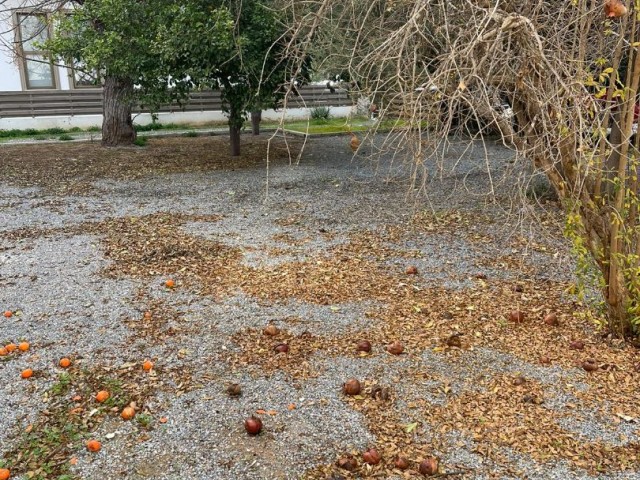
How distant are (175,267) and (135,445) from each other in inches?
108

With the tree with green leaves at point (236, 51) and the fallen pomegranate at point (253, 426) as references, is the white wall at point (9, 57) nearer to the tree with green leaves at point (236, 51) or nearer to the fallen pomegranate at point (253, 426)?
the tree with green leaves at point (236, 51)

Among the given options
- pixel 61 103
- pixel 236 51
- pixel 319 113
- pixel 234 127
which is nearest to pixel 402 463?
pixel 236 51

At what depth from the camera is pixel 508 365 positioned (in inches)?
142

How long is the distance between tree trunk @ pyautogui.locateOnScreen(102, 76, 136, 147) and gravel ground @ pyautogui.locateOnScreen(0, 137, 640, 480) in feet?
16.6

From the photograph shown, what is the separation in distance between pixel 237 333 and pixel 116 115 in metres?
10.3

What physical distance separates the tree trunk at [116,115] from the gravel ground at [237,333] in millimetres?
5075

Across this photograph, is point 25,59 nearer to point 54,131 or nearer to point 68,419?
point 54,131

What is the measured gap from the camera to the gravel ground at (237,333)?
2.83 meters

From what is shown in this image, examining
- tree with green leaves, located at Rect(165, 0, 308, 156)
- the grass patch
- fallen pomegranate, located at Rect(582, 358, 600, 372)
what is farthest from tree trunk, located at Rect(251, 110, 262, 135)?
fallen pomegranate, located at Rect(582, 358, 600, 372)

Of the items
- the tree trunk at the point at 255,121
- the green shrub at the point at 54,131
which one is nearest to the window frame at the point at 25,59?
the green shrub at the point at 54,131

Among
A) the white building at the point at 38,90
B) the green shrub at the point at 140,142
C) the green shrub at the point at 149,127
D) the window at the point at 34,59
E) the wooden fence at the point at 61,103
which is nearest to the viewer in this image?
the green shrub at the point at 140,142

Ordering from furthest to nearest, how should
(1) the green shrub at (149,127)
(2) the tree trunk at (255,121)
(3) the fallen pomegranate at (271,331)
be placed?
(1) the green shrub at (149,127)
(2) the tree trunk at (255,121)
(3) the fallen pomegranate at (271,331)

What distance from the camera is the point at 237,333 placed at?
4102mm

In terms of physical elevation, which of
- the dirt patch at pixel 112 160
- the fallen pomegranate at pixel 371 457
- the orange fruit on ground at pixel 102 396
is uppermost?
the dirt patch at pixel 112 160
